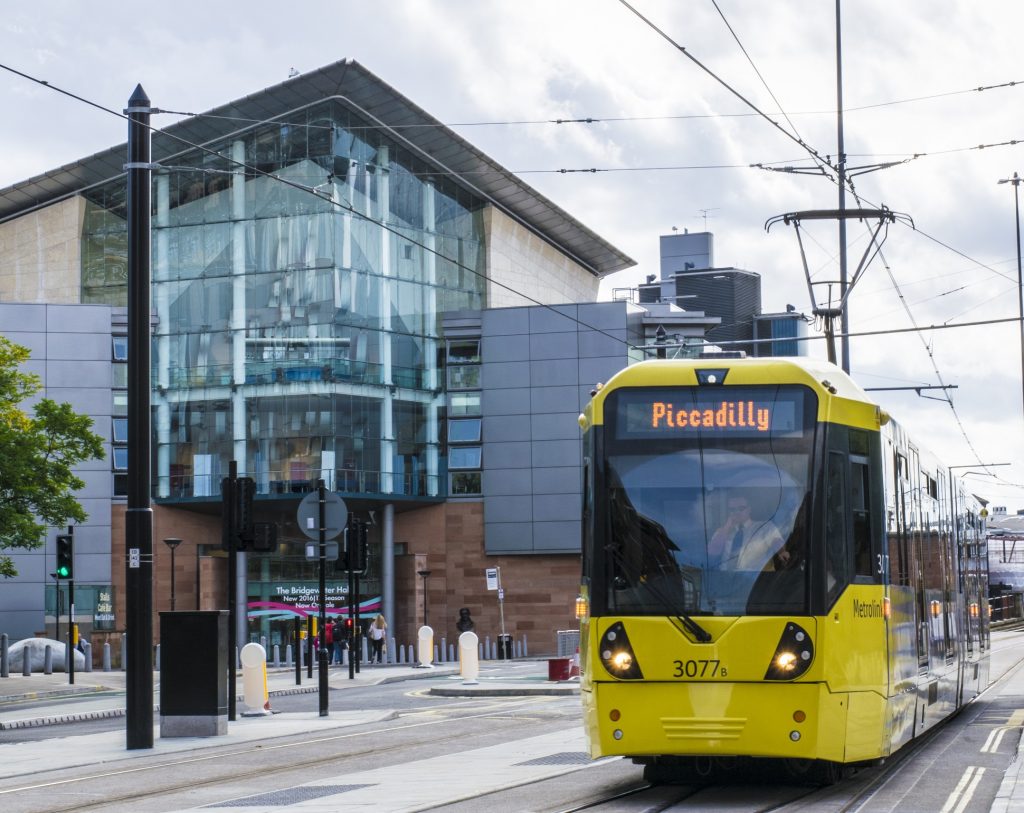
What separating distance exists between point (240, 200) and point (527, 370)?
488 inches

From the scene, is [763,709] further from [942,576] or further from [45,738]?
[45,738]

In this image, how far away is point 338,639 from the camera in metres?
54.7

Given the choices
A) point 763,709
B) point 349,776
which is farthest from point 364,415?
point 763,709

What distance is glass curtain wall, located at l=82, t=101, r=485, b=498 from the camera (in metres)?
57.5

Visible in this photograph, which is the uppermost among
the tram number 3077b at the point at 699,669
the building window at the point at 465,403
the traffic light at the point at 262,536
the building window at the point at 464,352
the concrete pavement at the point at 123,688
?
the building window at the point at 464,352

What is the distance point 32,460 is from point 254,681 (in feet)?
41.0

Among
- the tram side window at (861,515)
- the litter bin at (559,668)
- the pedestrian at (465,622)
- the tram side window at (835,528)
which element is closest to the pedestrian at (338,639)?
the pedestrian at (465,622)

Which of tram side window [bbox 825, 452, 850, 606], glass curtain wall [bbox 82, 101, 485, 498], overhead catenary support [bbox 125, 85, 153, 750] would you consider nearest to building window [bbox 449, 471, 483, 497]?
glass curtain wall [bbox 82, 101, 485, 498]

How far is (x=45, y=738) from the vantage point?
876 inches

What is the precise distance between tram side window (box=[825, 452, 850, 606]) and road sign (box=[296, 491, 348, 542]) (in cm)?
1120

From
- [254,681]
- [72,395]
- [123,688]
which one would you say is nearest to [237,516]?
[254,681]

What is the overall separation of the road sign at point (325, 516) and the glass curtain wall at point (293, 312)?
34698 mm

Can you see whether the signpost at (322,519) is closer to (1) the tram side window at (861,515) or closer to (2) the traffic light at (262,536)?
(2) the traffic light at (262,536)

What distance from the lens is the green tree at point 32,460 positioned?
111 ft
